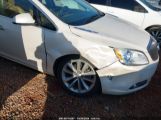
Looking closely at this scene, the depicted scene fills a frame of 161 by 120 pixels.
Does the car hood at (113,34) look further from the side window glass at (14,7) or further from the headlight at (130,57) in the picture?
the side window glass at (14,7)

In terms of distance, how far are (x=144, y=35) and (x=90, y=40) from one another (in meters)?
1.12

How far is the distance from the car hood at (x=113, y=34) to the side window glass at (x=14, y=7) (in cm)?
89

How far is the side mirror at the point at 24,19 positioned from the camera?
4.34 metres

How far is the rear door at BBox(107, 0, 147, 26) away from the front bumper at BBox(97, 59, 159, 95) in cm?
330

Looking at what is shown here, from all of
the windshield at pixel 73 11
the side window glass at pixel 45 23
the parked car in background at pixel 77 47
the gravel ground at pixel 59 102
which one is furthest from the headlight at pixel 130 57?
the side window glass at pixel 45 23

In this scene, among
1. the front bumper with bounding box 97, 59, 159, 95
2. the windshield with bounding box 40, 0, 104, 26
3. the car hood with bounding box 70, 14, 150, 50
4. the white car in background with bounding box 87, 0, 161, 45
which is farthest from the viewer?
the white car in background with bounding box 87, 0, 161, 45

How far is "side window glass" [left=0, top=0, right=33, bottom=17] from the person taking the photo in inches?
183

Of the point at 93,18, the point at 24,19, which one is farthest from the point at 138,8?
the point at 24,19

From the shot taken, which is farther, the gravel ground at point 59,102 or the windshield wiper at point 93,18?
the windshield wiper at point 93,18

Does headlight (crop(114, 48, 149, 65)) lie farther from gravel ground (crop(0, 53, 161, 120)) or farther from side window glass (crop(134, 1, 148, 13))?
side window glass (crop(134, 1, 148, 13))

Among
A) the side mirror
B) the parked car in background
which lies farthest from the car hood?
the side mirror

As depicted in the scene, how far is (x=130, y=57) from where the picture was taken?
4141mm

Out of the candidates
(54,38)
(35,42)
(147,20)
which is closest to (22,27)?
(35,42)

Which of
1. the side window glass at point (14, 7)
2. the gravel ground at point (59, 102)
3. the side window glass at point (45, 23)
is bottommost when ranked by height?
the gravel ground at point (59, 102)
